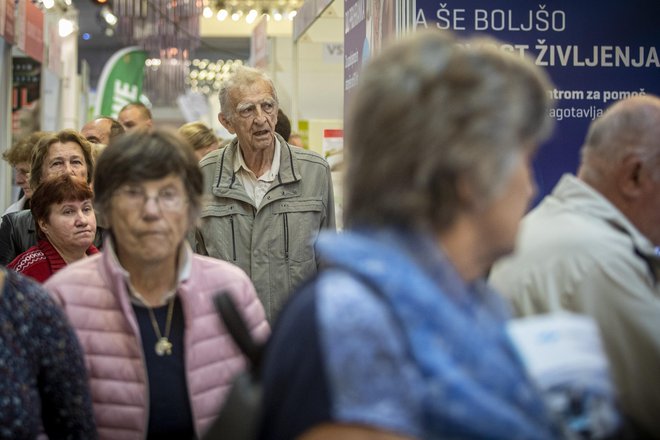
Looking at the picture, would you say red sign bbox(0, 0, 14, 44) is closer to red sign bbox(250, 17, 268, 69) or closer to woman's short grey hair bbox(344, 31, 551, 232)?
red sign bbox(250, 17, 268, 69)

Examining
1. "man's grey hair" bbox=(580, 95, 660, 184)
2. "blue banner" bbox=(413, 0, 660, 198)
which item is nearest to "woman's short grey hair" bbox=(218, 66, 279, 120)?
"blue banner" bbox=(413, 0, 660, 198)

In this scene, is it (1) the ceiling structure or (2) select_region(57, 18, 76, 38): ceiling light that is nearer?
(2) select_region(57, 18, 76, 38): ceiling light

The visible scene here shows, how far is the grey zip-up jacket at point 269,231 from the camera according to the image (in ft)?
16.0

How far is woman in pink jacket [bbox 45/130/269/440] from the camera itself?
279 centimetres

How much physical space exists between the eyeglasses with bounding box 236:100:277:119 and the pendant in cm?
250

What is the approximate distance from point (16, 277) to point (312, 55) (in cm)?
999

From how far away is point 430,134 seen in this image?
155 centimetres

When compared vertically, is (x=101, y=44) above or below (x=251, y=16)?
above

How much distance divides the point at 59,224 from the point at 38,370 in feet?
6.77

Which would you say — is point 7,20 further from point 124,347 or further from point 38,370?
point 38,370

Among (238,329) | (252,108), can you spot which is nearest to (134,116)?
(252,108)

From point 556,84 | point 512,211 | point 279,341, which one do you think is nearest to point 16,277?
point 279,341

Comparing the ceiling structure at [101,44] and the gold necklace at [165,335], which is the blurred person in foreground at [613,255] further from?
the ceiling structure at [101,44]

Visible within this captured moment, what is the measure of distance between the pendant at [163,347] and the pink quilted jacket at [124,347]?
2.1 inches
